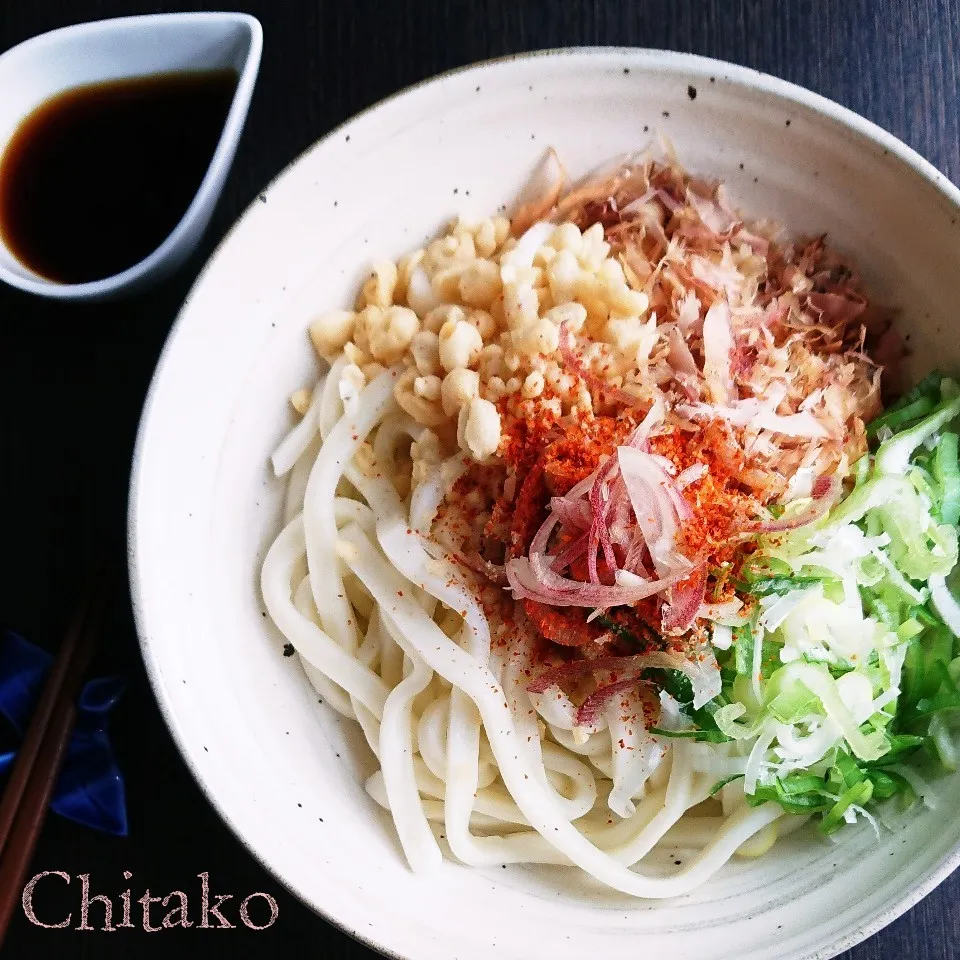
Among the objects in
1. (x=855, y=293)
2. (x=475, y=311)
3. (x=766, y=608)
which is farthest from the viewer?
(x=855, y=293)

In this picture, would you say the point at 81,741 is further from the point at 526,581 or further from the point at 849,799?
the point at 849,799

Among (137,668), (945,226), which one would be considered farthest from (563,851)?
(945,226)

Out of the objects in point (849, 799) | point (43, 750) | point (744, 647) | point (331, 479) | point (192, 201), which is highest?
point (192, 201)

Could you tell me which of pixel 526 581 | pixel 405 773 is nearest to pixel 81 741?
pixel 405 773

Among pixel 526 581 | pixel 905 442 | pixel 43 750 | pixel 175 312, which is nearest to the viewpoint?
pixel 526 581

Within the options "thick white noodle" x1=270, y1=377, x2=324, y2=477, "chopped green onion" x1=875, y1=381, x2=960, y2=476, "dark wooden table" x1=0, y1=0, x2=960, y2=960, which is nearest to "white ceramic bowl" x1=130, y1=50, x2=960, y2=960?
"thick white noodle" x1=270, y1=377, x2=324, y2=477

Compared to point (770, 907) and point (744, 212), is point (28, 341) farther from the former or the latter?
point (770, 907)

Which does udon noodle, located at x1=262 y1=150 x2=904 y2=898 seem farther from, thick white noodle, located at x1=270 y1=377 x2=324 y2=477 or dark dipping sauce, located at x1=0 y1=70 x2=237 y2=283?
dark dipping sauce, located at x1=0 y1=70 x2=237 y2=283
